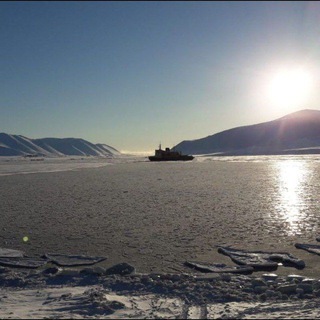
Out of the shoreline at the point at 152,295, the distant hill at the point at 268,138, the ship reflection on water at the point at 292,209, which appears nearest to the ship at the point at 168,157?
the distant hill at the point at 268,138

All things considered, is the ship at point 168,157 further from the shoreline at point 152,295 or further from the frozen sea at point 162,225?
the shoreline at point 152,295

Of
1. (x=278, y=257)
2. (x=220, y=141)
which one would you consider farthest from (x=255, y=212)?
(x=220, y=141)

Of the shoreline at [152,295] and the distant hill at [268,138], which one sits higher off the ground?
the distant hill at [268,138]

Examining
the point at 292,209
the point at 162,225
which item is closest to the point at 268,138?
the point at 292,209

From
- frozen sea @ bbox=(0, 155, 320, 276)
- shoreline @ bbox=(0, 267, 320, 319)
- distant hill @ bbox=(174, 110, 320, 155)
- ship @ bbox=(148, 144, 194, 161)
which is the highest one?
distant hill @ bbox=(174, 110, 320, 155)

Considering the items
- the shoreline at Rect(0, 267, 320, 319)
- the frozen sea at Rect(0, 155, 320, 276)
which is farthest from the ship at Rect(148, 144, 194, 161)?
the shoreline at Rect(0, 267, 320, 319)

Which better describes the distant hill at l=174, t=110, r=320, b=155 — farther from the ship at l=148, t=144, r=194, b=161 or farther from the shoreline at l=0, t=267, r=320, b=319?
the shoreline at l=0, t=267, r=320, b=319

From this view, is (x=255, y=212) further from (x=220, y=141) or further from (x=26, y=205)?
(x=220, y=141)

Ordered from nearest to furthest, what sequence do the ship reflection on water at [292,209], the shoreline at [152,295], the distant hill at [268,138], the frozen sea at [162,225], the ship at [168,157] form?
the shoreline at [152,295], the frozen sea at [162,225], the ship reflection on water at [292,209], the ship at [168,157], the distant hill at [268,138]

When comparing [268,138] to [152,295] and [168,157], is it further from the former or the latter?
[152,295]
